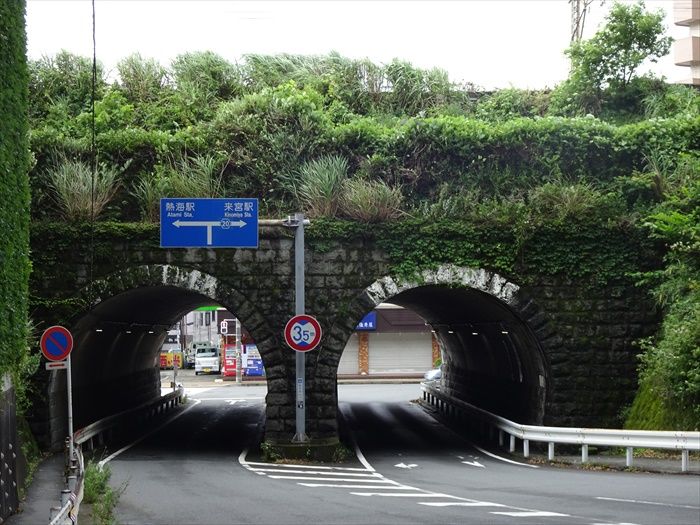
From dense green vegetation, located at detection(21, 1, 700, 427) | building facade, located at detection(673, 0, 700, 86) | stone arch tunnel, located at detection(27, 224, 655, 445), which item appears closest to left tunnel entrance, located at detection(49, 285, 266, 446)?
stone arch tunnel, located at detection(27, 224, 655, 445)

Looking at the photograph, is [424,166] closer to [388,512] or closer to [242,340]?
[388,512]

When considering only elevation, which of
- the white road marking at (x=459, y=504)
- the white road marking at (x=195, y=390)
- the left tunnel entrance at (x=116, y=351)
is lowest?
the white road marking at (x=195, y=390)

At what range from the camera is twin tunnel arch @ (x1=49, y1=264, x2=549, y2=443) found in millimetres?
21531

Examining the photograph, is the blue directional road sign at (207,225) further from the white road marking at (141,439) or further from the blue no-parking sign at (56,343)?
the white road marking at (141,439)

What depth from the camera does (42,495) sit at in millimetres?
14984

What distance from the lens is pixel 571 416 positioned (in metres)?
21.6

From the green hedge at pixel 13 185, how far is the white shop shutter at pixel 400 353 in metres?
43.3

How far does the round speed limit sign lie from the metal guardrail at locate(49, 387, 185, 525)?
4.60 meters

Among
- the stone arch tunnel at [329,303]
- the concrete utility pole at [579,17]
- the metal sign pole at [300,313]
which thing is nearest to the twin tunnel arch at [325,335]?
the stone arch tunnel at [329,303]

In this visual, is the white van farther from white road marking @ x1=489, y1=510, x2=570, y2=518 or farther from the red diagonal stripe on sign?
white road marking @ x1=489, y1=510, x2=570, y2=518

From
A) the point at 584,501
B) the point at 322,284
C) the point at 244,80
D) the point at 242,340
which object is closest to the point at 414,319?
the point at 242,340

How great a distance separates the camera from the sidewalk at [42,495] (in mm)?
12750

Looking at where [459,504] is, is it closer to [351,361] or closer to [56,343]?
[56,343]

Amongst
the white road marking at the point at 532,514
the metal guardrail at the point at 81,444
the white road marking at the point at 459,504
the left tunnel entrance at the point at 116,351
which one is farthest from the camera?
the left tunnel entrance at the point at 116,351
